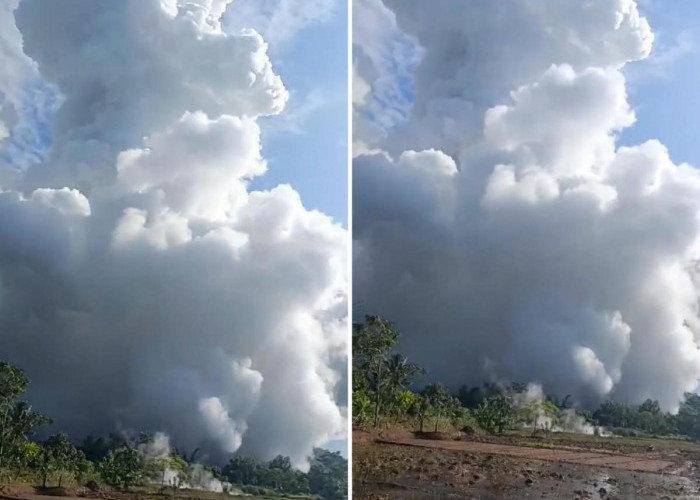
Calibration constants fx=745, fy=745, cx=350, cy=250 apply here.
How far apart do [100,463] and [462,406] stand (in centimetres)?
193

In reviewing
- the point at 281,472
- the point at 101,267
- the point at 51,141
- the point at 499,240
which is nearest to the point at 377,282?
the point at 499,240

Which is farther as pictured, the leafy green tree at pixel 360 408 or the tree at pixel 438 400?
the leafy green tree at pixel 360 408

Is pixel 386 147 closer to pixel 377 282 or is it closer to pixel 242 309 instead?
pixel 377 282

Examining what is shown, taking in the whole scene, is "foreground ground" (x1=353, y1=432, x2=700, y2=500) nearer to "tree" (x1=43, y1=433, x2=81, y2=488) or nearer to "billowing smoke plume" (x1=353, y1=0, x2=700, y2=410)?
"billowing smoke plume" (x1=353, y1=0, x2=700, y2=410)

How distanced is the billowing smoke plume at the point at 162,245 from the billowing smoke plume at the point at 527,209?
1.55 ft

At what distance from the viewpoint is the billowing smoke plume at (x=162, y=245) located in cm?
387

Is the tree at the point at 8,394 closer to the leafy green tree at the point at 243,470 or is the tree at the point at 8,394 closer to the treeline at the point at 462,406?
the leafy green tree at the point at 243,470

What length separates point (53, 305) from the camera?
3867mm

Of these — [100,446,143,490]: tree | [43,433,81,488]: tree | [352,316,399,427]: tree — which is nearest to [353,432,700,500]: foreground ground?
[352,316,399,427]: tree

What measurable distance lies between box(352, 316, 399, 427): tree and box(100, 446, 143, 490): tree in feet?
4.29

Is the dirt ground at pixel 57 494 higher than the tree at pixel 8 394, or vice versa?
the tree at pixel 8 394

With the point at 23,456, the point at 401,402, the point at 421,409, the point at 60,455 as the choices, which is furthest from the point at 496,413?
the point at 23,456

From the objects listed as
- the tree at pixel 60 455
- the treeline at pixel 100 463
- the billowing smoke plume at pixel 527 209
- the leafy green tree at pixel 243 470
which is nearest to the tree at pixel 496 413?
the billowing smoke plume at pixel 527 209

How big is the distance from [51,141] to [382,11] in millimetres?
2019
